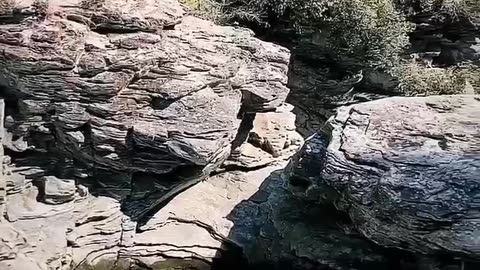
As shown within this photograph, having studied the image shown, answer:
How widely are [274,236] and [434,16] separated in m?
5.04

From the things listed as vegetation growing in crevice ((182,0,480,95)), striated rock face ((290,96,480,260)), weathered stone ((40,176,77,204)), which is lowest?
weathered stone ((40,176,77,204))

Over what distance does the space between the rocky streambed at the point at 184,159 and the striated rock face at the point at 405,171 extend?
0.05ft

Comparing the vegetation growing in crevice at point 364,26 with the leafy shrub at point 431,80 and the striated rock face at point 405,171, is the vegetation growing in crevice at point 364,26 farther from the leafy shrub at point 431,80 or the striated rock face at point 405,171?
the striated rock face at point 405,171

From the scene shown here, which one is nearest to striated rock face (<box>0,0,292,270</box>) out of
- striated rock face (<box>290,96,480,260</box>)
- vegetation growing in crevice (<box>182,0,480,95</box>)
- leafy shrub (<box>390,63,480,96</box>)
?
striated rock face (<box>290,96,480,260</box>)

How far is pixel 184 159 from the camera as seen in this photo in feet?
25.8

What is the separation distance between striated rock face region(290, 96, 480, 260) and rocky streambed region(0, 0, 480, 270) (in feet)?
0.05

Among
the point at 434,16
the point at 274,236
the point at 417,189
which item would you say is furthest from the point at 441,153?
the point at 434,16

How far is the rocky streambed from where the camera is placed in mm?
6957

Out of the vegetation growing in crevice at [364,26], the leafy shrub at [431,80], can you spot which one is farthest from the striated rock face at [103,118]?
the leafy shrub at [431,80]

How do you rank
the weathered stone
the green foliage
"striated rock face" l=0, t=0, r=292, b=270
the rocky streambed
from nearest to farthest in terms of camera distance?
the rocky streambed, "striated rock face" l=0, t=0, r=292, b=270, the weathered stone, the green foliage

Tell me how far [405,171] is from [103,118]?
3585 mm

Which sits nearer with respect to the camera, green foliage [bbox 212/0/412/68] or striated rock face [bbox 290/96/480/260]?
striated rock face [bbox 290/96/480/260]

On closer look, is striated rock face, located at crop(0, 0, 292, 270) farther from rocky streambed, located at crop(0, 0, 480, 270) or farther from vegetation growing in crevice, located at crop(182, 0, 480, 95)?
vegetation growing in crevice, located at crop(182, 0, 480, 95)

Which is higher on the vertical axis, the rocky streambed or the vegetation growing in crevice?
the vegetation growing in crevice
